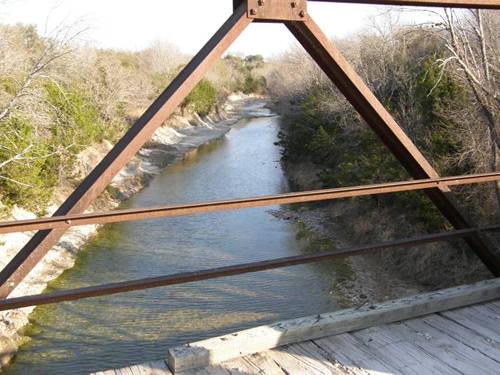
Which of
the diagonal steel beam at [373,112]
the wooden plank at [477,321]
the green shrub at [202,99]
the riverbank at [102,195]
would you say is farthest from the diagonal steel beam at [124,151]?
the green shrub at [202,99]

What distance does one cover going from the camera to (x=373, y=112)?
10.1ft

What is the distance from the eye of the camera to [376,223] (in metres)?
15.5

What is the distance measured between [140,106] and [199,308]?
25287 millimetres

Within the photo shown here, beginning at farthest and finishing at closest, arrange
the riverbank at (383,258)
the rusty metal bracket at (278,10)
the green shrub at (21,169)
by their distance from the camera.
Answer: the green shrub at (21,169), the riverbank at (383,258), the rusty metal bracket at (278,10)

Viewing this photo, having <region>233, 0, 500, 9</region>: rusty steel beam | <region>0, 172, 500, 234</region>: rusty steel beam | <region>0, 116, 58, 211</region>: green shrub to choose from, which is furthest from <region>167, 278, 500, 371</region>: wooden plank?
<region>0, 116, 58, 211</region>: green shrub

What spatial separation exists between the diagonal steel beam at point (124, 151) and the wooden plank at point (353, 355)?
1.64 metres

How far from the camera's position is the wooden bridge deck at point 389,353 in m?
2.71

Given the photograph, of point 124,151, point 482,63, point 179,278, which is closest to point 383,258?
point 482,63

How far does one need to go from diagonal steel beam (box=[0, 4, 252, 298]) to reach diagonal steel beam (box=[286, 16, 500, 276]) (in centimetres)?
42

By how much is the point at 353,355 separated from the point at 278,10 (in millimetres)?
2050

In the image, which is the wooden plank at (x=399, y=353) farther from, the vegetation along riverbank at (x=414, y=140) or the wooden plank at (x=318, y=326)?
the vegetation along riverbank at (x=414, y=140)

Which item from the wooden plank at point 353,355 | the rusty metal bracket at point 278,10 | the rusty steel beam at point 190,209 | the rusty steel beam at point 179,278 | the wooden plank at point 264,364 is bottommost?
the wooden plank at point 353,355

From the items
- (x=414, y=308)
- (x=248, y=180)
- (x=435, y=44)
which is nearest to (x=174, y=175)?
(x=248, y=180)

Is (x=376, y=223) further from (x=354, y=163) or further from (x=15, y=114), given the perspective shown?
(x=15, y=114)
